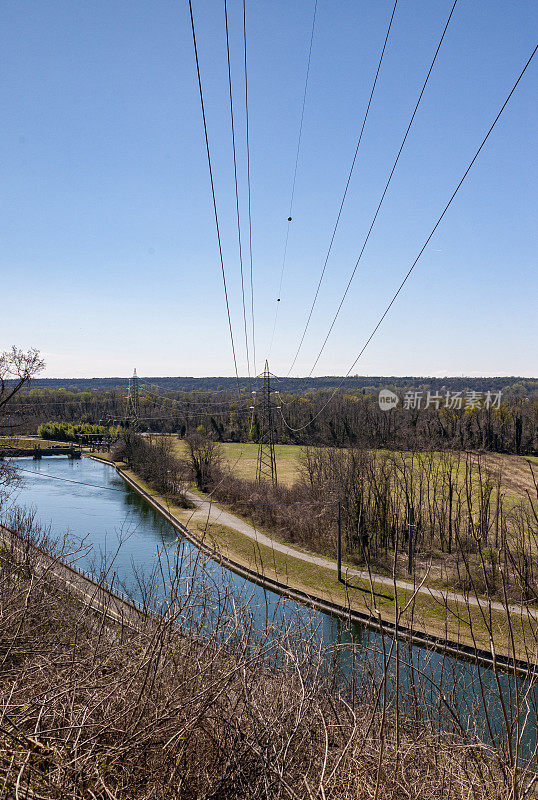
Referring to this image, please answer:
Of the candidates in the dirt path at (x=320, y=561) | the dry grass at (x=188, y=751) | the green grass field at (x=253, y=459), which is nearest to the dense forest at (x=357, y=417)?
the green grass field at (x=253, y=459)

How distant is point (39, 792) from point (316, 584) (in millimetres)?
20753

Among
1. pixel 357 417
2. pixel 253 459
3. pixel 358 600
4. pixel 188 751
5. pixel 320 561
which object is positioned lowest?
pixel 320 561

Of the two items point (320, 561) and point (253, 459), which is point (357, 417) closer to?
point (253, 459)

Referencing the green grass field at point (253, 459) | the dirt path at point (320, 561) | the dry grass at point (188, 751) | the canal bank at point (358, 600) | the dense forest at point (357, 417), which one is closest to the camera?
the dry grass at point (188, 751)

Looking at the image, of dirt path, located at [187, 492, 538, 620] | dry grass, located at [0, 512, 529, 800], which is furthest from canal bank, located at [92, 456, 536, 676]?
dry grass, located at [0, 512, 529, 800]

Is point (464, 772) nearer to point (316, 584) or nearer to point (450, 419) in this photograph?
point (316, 584)

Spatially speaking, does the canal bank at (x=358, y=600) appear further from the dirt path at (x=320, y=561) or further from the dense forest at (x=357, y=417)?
the dense forest at (x=357, y=417)

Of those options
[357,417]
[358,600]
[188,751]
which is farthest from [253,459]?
[188,751]

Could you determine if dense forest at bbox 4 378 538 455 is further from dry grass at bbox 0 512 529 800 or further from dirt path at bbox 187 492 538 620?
dirt path at bbox 187 492 538 620

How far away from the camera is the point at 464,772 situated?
3.11 m

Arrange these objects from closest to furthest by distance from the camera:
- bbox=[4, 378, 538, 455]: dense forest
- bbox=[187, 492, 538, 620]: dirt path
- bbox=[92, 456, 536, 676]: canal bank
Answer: bbox=[92, 456, 536, 676]: canal bank
bbox=[187, 492, 538, 620]: dirt path
bbox=[4, 378, 538, 455]: dense forest

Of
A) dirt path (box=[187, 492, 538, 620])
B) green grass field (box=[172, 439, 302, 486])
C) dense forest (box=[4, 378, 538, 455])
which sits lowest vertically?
dirt path (box=[187, 492, 538, 620])

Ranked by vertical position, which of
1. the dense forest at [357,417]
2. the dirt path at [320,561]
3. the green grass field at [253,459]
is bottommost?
the dirt path at [320,561]

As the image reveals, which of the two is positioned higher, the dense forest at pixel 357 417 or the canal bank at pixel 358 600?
the dense forest at pixel 357 417
